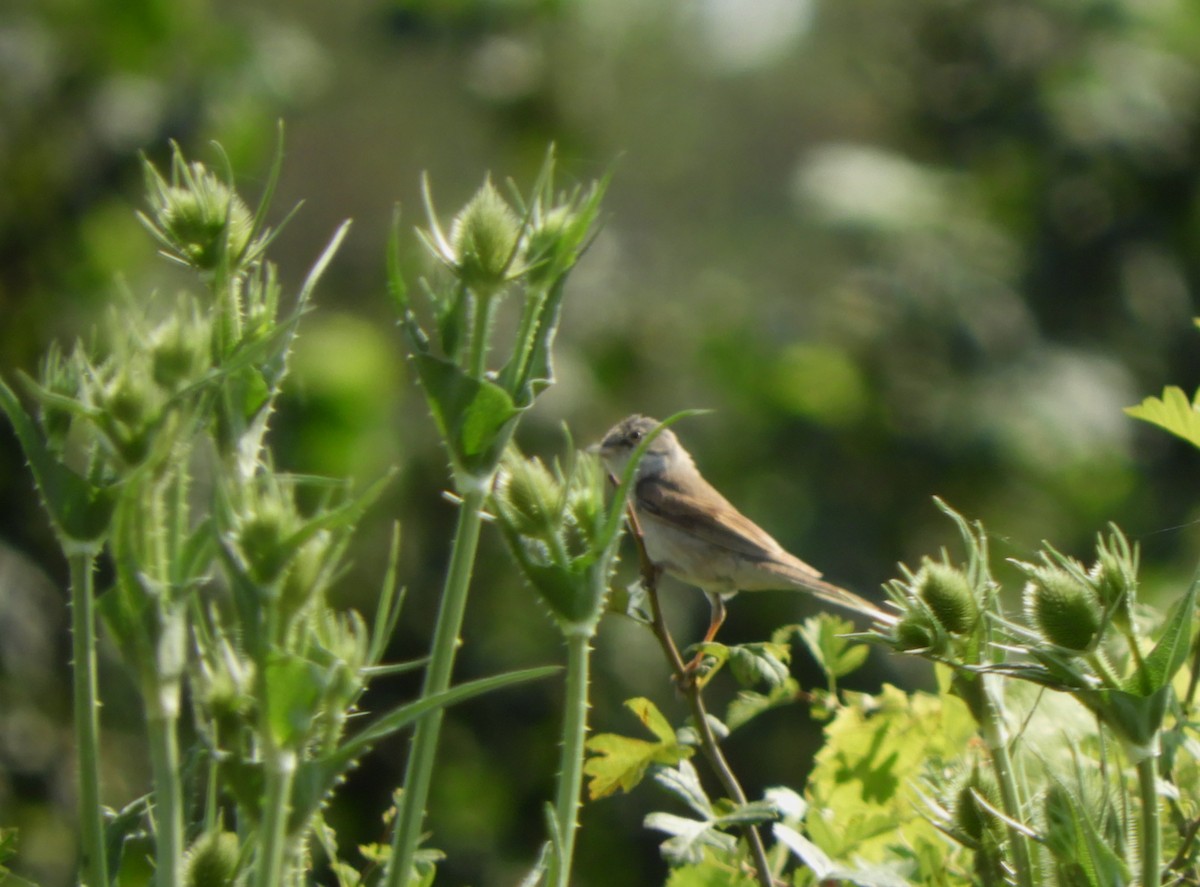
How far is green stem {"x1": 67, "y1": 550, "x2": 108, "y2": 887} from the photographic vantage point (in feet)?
2.31

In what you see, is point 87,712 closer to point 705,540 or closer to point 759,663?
point 759,663

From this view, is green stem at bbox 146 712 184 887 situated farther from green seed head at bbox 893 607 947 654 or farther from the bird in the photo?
the bird

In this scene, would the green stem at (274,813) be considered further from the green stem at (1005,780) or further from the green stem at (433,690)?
the green stem at (1005,780)

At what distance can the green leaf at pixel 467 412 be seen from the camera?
29.1 inches

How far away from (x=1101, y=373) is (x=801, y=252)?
1746 millimetres

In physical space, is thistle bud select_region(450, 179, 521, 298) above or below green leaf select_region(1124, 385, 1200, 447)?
above

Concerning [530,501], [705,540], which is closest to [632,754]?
[530,501]

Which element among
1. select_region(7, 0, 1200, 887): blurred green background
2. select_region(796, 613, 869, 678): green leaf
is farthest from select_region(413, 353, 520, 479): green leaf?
select_region(7, 0, 1200, 887): blurred green background

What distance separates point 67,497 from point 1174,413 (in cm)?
62

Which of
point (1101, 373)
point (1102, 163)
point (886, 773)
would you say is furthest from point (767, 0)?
point (886, 773)

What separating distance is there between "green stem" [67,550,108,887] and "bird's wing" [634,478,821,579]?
8.73 ft

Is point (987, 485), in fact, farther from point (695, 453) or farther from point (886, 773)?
point (886, 773)

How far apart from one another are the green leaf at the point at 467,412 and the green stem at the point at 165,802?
0.62ft

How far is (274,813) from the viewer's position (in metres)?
0.61
